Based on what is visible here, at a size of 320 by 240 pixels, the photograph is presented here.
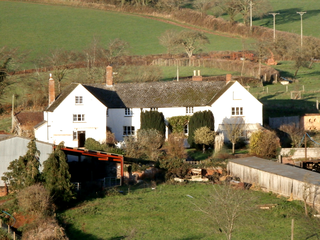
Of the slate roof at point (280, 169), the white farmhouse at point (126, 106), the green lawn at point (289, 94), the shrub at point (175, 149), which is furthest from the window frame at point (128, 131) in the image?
the slate roof at point (280, 169)

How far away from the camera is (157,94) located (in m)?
50.5

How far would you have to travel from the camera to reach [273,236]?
23875 mm

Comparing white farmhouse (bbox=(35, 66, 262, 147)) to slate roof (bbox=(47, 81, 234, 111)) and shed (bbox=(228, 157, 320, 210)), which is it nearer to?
slate roof (bbox=(47, 81, 234, 111))

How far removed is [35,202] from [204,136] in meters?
19.0

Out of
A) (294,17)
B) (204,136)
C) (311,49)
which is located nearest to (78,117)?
(204,136)

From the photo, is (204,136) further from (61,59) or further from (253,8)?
(253,8)

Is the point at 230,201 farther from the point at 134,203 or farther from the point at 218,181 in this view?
the point at 218,181

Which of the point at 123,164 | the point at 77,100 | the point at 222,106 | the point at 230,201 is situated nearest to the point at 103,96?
the point at 77,100

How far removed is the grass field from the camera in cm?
2456

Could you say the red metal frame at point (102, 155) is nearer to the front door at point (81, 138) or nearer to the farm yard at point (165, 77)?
the farm yard at point (165, 77)

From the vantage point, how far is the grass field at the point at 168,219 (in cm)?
2456

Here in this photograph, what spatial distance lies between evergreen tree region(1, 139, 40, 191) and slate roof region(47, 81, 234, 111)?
51.0ft

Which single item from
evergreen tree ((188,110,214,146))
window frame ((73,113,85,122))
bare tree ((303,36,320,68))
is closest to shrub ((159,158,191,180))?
evergreen tree ((188,110,214,146))

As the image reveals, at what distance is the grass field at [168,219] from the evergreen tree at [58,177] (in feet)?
3.71
